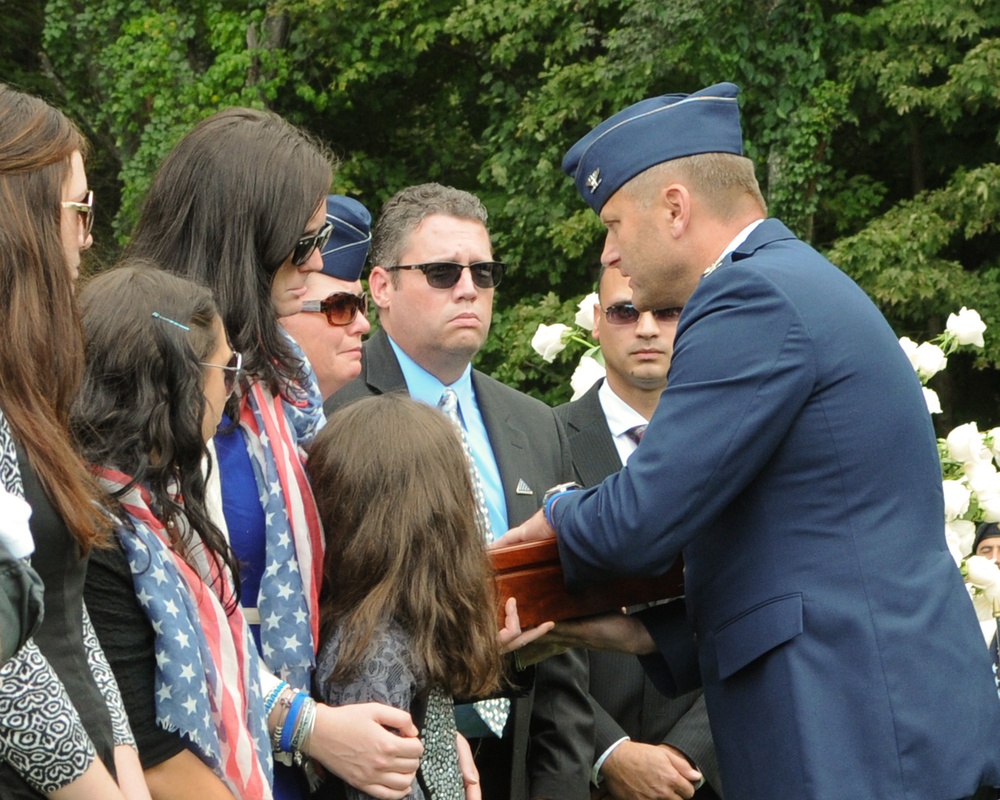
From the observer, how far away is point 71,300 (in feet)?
7.54

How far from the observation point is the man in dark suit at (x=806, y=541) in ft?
9.78

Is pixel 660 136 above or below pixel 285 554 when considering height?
above

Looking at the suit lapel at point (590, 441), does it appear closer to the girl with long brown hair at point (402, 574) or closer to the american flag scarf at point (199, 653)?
the girl with long brown hair at point (402, 574)

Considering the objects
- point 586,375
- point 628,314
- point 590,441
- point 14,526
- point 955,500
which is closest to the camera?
point 14,526

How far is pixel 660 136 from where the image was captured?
11.5ft

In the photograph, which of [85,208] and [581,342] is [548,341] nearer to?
[581,342]

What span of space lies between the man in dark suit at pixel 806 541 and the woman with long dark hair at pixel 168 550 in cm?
92

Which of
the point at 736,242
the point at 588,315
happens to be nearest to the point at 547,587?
the point at 736,242

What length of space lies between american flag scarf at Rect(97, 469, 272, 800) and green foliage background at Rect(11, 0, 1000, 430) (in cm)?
1054

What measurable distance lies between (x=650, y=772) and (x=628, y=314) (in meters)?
1.54

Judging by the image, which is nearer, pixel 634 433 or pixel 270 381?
pixel 270 381

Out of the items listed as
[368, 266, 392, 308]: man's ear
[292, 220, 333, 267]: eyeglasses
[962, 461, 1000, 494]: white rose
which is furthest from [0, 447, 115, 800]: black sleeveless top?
[962, 461, 1000, 494]: white rose

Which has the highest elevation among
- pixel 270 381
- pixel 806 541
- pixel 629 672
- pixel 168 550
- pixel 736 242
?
pixel 736 242

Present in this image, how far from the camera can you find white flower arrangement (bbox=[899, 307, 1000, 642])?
4031 millimetres
